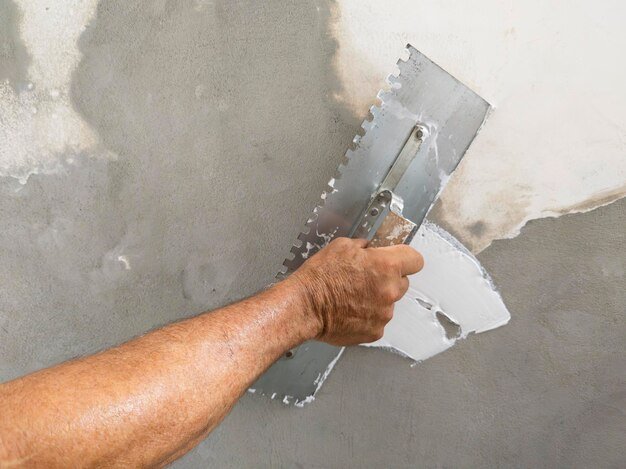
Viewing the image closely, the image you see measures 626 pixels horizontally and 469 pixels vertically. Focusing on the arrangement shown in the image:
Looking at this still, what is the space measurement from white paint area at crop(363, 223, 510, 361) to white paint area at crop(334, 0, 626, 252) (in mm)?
118

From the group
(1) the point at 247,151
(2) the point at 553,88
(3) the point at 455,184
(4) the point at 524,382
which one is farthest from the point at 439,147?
(4) the point at 524,382

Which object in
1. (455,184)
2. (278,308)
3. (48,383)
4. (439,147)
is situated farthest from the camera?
(455,184)

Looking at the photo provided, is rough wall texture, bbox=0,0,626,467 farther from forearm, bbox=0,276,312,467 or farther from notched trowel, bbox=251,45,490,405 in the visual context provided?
forearm, bbox=0,276,312,467

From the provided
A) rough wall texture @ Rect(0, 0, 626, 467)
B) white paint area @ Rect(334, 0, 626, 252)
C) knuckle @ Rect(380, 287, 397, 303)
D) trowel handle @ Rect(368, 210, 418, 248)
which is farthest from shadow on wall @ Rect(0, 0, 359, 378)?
knuckle @ Rect(380, 287, 397, 303)

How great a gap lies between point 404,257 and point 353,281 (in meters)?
0.14

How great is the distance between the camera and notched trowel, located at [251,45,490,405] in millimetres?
1326

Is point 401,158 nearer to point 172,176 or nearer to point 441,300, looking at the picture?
point 441,300

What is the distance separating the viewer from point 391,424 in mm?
→ 1625

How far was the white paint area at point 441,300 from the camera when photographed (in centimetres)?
150

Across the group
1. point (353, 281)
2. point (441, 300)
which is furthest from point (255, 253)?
point (441, 300)

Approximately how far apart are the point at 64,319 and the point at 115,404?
84 cm

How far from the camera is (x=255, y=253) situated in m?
1.57

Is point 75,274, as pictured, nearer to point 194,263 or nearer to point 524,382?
point 194,263

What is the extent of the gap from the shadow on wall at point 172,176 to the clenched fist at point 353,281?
0.34 meters
